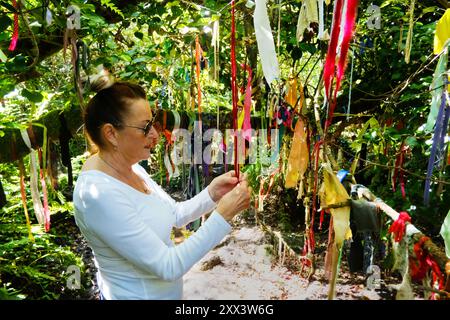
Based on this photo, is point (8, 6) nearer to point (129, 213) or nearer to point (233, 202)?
point (129, 213)

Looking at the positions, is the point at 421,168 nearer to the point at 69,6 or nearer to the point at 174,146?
the point at 174,146

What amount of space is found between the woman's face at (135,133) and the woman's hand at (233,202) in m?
0.38

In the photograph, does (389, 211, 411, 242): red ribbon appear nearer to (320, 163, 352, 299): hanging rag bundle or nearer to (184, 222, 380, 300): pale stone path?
(320, 163, 352, 299): hanging rag bundle

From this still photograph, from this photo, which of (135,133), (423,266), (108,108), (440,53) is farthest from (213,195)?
(440,53)

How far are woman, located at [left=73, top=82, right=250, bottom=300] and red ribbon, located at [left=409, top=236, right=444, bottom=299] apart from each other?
0.56 meters

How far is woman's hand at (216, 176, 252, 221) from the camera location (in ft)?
3.95

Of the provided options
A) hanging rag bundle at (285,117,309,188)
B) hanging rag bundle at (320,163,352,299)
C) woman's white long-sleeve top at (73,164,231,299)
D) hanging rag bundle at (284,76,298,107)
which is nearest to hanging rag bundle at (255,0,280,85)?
hanging rag bundle at (320,163,352,299)

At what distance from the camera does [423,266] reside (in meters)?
0.90

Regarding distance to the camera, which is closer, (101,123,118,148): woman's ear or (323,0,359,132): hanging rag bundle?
(323,0,359,132): hanging rag bundle

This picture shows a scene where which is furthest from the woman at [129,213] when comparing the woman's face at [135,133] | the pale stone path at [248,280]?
the pale stone path at [248,280]

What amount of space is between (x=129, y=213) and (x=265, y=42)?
67cm

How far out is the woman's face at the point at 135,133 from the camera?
1299mm

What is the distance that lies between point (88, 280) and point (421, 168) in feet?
10.3
